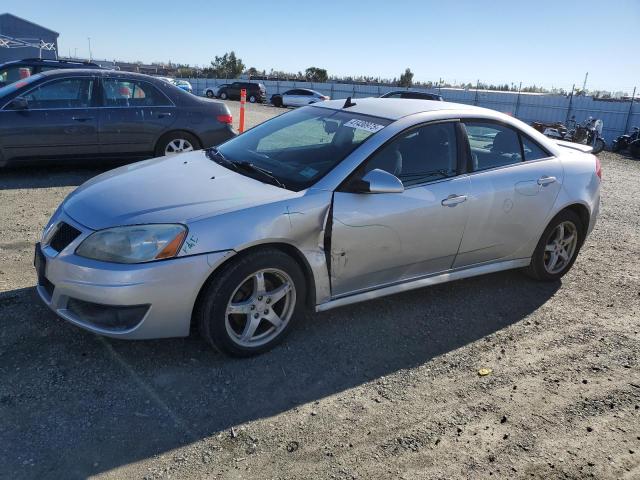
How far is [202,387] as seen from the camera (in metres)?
3.08

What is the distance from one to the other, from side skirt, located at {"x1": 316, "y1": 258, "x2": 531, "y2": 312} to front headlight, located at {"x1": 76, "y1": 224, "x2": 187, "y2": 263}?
1111 millimetres

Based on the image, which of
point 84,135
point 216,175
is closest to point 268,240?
point 216,175

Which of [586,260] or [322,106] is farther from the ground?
[322,106]

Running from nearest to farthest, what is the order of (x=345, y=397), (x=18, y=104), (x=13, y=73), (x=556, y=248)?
(x=345, y=397) → (x=556, y=248) → (x=18, y=104) → (x=13, y=73)

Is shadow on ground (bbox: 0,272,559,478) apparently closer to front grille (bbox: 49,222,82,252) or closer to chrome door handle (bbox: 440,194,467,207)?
front grille (bbox: 49,222,82,252)

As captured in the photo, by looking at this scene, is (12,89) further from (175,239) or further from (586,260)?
(586,260)

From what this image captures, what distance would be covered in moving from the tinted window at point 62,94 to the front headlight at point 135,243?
523 cm

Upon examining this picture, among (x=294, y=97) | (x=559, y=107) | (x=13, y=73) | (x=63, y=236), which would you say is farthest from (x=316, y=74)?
(x=63, y=236)

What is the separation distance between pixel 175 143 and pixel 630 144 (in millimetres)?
16549

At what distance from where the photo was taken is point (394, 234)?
3693mm

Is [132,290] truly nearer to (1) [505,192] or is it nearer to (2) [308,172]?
(2) [308,172]

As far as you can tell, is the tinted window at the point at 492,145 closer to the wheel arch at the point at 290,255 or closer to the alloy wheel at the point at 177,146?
the wheel arch at the point at 290,255

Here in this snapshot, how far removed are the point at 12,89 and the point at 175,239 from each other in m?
5.78

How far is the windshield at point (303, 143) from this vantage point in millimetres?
3678
